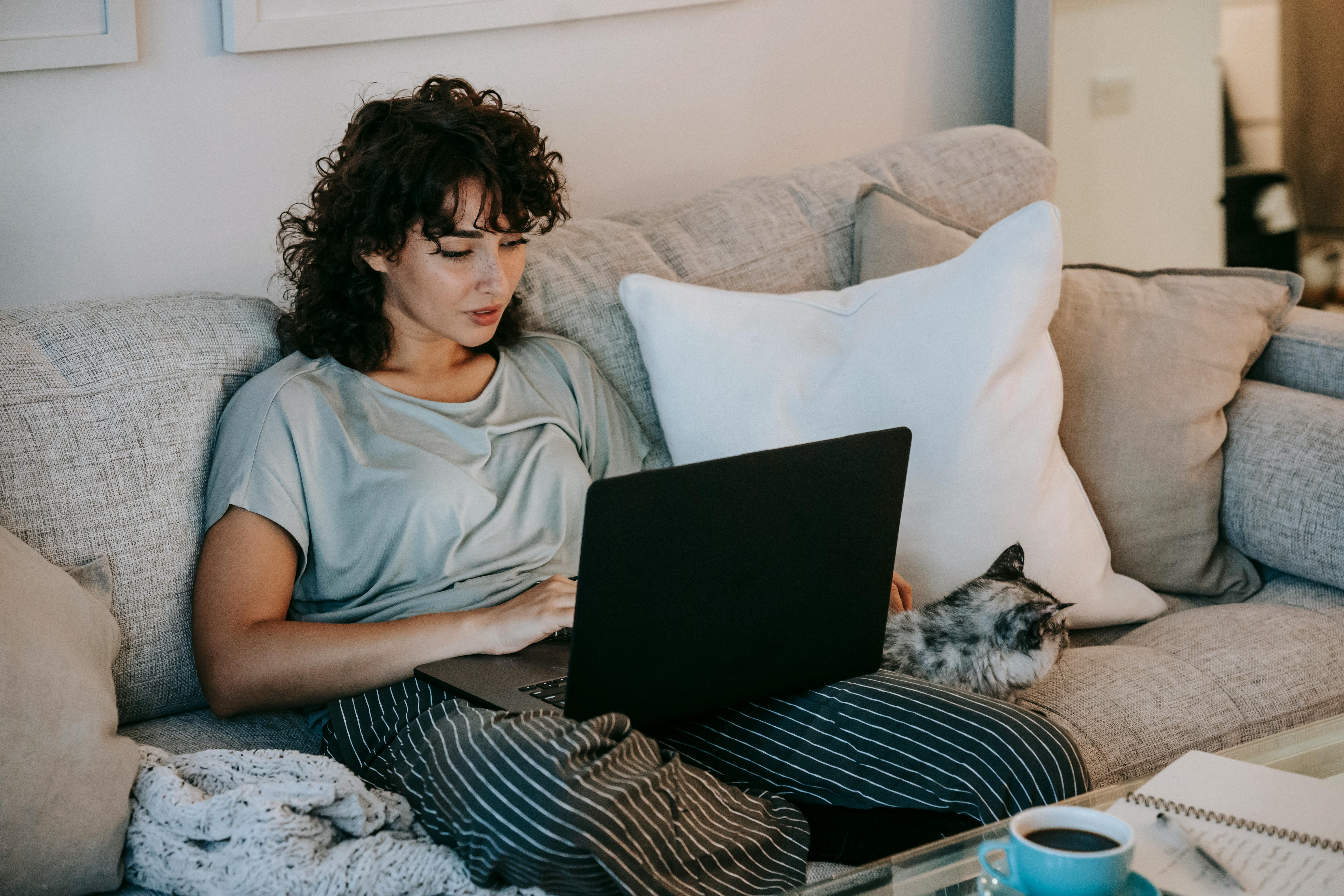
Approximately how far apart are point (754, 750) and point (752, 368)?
55cm

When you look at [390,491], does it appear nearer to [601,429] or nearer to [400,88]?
[601,429]

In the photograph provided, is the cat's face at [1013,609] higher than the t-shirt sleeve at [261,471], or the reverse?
the t-shirt sleeve at [261,471]

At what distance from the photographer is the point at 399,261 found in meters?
1.52

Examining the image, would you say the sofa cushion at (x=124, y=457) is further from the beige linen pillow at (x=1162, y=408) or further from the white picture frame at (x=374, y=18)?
the beige linen pillow at (x=1162, y=408)

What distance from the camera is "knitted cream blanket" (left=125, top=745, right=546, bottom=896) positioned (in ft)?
3.15

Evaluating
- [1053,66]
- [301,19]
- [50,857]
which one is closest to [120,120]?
[301,19]

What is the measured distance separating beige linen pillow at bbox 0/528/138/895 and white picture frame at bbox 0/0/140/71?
78 cm

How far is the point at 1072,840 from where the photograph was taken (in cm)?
79

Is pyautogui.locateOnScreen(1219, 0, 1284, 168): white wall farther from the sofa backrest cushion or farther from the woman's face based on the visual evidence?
the woman's face

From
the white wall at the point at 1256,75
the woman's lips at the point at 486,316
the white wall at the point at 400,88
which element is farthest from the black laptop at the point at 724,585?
the white wall at the point at 1256,75

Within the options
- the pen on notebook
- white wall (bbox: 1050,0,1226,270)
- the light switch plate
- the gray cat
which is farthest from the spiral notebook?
the light switch plate

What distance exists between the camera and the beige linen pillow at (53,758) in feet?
3.22

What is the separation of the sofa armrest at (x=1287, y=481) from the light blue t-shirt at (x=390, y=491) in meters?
0.97

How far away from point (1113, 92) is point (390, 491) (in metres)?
1.99
